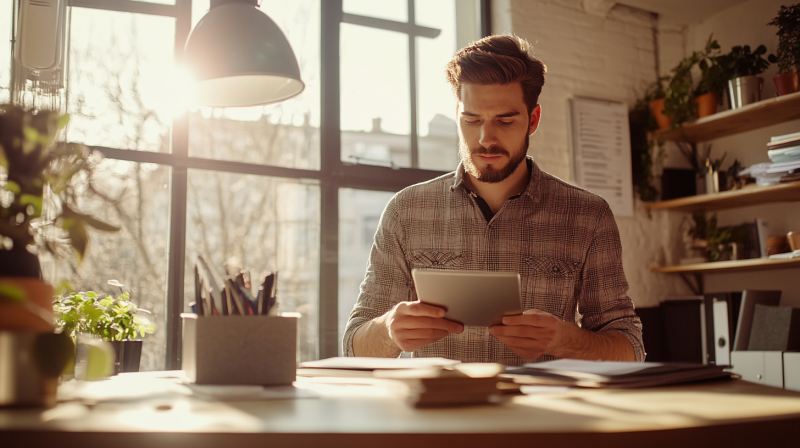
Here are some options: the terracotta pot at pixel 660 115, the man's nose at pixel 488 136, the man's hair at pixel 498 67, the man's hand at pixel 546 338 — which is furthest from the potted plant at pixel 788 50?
the man's hand at pixel 546 338

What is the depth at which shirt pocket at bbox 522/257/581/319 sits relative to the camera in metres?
1.89

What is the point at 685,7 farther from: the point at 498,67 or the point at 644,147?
the point at 498,67

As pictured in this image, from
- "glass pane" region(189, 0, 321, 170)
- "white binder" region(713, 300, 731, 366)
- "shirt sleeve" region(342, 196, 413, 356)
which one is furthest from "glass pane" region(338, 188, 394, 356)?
"white binder" region(713, 300, 731, 366)

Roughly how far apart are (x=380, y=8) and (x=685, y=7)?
1.75 metres

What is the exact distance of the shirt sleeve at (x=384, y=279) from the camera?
1843 mm

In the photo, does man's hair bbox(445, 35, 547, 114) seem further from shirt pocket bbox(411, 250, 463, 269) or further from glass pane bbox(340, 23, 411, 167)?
glass pane bbox(340, 23, 411, 167)

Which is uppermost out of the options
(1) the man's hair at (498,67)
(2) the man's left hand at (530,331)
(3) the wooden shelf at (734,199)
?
(1) the man's hair at (498,67)

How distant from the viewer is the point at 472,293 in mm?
1249

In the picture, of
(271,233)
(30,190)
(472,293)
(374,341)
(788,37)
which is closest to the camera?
(30,190)

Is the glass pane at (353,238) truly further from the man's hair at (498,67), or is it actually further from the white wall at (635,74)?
the man's hair at (498,67)

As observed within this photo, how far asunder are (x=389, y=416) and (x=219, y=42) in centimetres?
105

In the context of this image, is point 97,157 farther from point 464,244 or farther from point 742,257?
point 742,257

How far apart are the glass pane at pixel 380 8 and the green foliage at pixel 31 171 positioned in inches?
107

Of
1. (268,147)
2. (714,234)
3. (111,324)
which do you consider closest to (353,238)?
(268,147)
